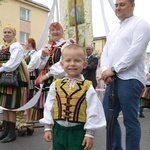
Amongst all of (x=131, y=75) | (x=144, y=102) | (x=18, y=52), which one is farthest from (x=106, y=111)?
(x=144, y=102)

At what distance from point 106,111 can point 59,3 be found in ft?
7.35

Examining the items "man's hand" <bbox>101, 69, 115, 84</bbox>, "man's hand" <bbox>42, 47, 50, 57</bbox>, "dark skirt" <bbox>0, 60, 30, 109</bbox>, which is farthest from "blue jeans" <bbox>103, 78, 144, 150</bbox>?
"dark skirt" <bbox>0, 60, 30, 109</bbox>

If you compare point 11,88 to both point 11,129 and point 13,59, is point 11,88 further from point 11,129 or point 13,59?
point 11,129

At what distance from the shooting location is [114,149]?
2668 mm

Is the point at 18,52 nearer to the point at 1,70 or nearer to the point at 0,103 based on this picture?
the point at 1,70

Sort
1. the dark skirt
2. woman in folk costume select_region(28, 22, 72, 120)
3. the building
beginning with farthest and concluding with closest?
the building → the dark skirt → woman in folk costume select_region(28, 22, 72, 120)

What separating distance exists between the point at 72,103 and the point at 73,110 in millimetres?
48

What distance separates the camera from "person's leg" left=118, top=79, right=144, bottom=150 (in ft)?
8.03

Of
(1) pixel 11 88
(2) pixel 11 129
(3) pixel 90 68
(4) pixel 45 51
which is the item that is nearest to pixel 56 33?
(4) pixel 45 51

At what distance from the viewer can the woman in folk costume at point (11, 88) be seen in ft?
12.2

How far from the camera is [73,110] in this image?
6.18 ft

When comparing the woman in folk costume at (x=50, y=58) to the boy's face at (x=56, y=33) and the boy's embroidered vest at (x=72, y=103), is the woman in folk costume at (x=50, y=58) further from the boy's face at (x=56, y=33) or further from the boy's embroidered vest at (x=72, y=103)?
the boy's embroidered vest at (x=72, y=103)

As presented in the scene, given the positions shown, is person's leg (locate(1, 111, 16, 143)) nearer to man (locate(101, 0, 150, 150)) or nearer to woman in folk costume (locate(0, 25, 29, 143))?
woman in folk costume (locate(0, 25, 29, 143))

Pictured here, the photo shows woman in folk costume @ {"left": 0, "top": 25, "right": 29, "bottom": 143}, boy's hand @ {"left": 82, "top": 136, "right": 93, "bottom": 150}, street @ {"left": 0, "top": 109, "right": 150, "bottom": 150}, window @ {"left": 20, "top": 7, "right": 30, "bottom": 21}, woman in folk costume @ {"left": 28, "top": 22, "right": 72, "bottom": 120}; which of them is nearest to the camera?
boy's hand @ {"left": 82, "top": 136, "right": 93, "bottom": 150}
